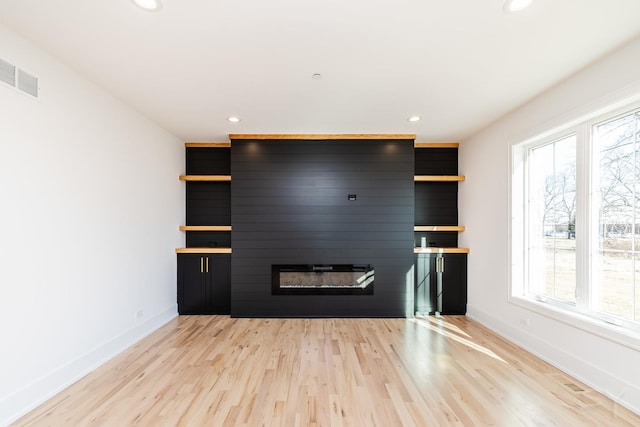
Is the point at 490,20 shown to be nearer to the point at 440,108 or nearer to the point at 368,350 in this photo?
the point at 440,108

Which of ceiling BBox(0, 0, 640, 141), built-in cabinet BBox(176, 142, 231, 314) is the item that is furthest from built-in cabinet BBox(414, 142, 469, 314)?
built-in cabinet BBox(176, 142, 231, 314)

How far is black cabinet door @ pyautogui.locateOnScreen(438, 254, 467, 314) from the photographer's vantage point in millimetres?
4340

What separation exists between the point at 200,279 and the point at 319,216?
201 cm

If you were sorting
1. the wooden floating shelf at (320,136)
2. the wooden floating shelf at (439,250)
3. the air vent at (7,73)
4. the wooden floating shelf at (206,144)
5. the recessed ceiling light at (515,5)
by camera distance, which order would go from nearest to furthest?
the recessed ceiling light at (515,5)
the air vent at (7,73)
the wooden floating shelf at (320,136)
the wooden floating shelf at (439,250)
the wooden floating shelf at (206,144)

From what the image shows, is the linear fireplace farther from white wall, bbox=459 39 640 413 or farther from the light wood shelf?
white wall, bbox=459 39 640 413

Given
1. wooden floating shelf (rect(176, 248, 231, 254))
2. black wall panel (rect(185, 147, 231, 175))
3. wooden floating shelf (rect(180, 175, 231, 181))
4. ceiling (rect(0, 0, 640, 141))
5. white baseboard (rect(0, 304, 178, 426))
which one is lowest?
white baseboard (rect(0, 304, 178, 426))

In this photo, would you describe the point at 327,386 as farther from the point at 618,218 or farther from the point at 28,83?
the point at 28,83

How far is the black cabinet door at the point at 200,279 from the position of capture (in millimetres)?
4301

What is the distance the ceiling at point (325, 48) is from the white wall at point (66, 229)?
0.35 meters

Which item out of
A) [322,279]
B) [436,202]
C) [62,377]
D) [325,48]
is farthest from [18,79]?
[436,202]

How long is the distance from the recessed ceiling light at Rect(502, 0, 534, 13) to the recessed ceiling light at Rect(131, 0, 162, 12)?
2.03 meters

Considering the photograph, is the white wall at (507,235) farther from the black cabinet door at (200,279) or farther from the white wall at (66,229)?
the white wall at (66,229)

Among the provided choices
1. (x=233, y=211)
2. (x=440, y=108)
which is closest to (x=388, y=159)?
(x=440, y=108)

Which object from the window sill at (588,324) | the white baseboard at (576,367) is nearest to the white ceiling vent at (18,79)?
the window sill at (588,324)
